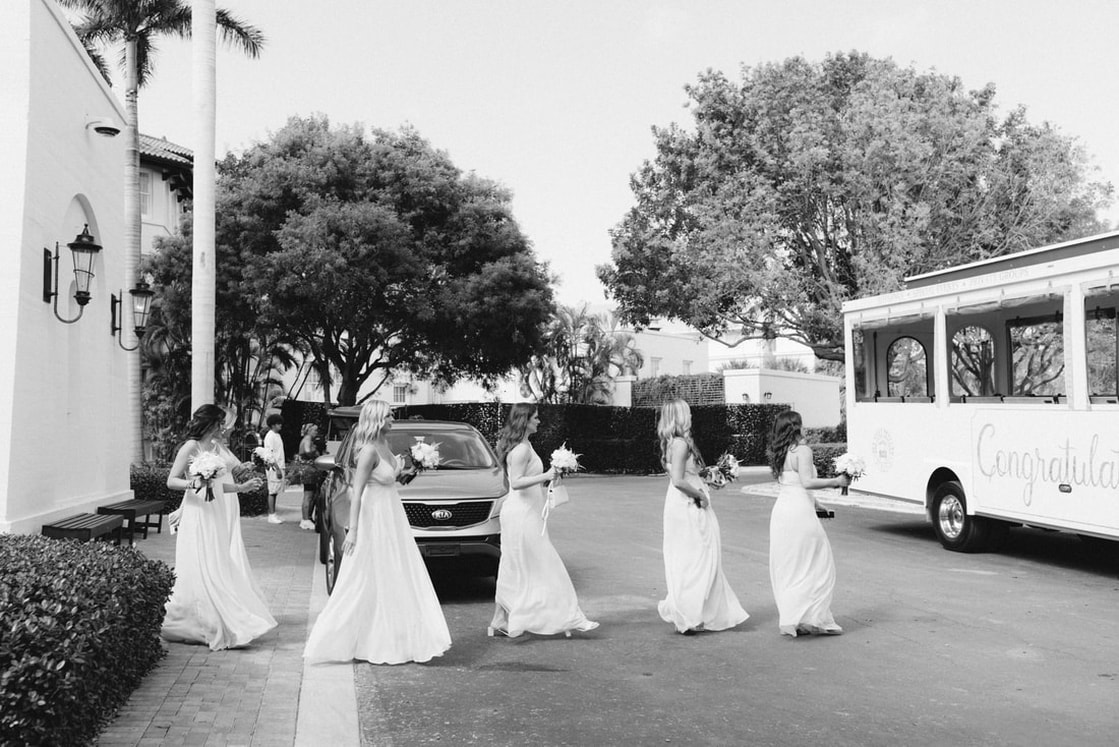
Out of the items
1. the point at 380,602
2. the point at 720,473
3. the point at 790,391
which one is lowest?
the point at 380,602

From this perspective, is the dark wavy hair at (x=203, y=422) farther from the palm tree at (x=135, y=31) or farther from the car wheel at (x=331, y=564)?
the palm tree at (x=135, y=31)

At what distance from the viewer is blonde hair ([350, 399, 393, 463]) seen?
24.8 ft

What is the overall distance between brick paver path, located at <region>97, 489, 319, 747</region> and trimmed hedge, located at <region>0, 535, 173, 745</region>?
0.15 meters

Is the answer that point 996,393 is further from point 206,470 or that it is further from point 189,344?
point 189,344

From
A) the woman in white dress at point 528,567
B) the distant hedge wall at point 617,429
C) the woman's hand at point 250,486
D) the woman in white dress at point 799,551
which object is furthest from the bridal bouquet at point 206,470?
the distant hedge wall at point 617,429

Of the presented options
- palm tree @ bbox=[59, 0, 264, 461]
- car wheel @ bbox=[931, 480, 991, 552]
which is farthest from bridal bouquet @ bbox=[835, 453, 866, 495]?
Result: palm tree @ bbox=[59, 0, 264, 461]

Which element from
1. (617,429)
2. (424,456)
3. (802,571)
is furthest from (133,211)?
(802,571)

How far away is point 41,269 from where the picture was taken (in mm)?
10297

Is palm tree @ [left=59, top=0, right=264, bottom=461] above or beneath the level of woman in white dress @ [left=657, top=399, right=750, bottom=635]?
above

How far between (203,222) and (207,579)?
7991 mm

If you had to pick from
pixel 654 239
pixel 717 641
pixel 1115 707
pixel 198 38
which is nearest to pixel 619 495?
pixel 654 239

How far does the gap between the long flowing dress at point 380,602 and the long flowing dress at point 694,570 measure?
6.57ft

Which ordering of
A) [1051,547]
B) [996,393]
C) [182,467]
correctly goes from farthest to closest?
[1051,547], [996,393], [182,467]

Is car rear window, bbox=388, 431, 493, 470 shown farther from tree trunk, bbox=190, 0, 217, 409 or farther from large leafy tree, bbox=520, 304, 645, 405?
large leafy tree, bbox=520, 304, 645, 405
